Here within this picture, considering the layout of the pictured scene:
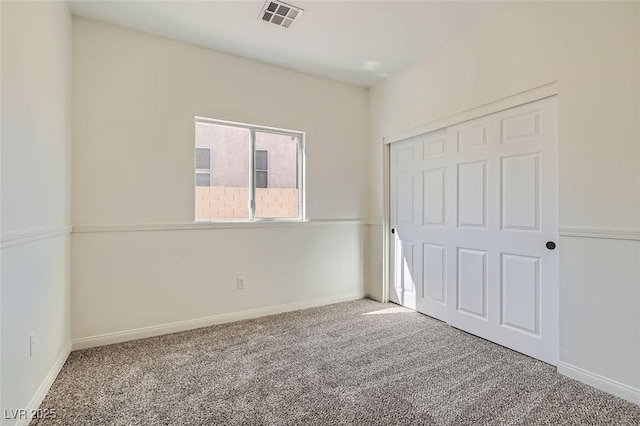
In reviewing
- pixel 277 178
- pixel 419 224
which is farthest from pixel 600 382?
pixel 277 178

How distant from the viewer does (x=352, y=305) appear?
3742 millimetres

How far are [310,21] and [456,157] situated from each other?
5.82 ft

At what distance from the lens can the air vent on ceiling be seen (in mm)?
2438

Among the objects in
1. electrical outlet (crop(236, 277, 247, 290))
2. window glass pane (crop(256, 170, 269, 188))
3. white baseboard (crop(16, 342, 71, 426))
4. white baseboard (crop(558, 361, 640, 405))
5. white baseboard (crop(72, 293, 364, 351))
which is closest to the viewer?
white baseboard (crop(16, 342, 71, 426))

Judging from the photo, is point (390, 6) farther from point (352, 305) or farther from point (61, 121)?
point (352, 305)

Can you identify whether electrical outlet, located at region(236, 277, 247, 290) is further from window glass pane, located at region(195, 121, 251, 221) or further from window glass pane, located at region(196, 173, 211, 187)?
window glass pane, located at region(196, 173, 211, 187)

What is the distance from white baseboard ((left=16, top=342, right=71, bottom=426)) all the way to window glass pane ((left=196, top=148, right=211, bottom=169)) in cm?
179

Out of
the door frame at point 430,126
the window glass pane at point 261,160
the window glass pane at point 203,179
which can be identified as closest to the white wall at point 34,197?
the window glass pane at point 203,179

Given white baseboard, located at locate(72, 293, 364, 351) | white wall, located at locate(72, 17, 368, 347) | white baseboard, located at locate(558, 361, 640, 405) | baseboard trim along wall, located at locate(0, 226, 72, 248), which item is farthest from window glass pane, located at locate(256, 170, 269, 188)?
white baseboard, located at locate(558, 361, 640, 405)

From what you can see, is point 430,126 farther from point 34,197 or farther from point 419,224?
point 34,197

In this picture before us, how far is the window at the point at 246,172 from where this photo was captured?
10.3 ft

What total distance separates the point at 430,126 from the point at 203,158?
7.51 feet

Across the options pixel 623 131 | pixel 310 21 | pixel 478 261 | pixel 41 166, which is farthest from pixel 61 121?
pixel 623 131

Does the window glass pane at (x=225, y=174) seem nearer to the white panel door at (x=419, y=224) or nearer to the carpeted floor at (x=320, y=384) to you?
the carpeted floor at (x=320, y=384)
